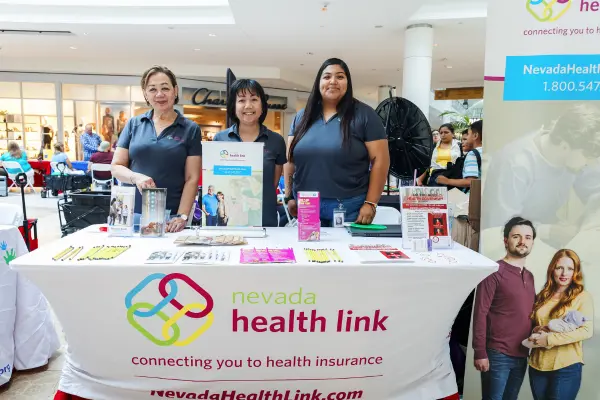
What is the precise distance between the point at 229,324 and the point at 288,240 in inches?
17.8

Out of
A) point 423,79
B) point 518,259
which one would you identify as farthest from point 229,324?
point 423,79

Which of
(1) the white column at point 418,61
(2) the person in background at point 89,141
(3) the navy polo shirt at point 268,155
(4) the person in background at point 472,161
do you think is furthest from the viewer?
(2) the person in background at point 89,141

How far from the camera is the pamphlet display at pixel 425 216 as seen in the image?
1.70m

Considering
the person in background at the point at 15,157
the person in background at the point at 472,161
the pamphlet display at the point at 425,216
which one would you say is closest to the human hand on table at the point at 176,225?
the pamphlet display at the point at 425,216

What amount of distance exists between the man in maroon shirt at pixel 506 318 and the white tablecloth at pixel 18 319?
2.15 m

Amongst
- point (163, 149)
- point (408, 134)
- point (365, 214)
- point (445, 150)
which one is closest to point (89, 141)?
point (408, 134)

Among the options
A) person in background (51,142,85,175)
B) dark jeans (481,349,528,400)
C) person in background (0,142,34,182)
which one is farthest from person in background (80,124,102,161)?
dark jeans (481,349,528,400)

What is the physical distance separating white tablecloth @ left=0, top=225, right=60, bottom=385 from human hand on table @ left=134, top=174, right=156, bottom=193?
0.74 meters

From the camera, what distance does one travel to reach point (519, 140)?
1.70 metres

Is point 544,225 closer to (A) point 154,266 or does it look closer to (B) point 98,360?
(A) point 154,266

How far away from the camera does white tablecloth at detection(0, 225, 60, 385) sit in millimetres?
2059

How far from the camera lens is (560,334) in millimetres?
1727

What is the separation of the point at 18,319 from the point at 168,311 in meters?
1.21

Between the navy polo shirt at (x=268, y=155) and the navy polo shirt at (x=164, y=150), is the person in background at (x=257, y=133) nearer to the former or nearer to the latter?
the navy polo shirt at (x=268, y=155)
